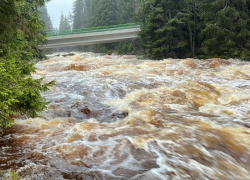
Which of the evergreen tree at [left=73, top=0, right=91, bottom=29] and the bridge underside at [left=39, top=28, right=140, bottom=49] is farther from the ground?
the evergreen tree at [left=73, top=0, right=91, bottom=29]

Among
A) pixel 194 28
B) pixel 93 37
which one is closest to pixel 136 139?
pixel 194 28

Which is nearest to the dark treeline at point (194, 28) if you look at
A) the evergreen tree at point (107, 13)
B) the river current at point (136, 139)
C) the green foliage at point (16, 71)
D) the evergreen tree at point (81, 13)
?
the river current at point (136, 139)

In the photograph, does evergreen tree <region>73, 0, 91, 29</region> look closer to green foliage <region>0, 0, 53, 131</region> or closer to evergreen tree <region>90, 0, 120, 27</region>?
evergreen tree <region>90, 0, 120, 27</region>

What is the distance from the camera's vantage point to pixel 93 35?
30422 mm

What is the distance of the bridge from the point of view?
97.4 ft

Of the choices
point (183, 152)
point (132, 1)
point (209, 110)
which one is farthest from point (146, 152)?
point (132, 1)

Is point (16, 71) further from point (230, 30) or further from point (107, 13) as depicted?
point (107, 13)

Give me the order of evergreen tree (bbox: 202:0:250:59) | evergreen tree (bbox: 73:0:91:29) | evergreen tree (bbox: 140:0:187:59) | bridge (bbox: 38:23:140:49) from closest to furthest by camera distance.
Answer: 1. evergreen tree (bbox: 202:0:250:59)
2. evergreen tree (bbox: 140:0:187:59)
3. bridge (bbox: 38:23:140:49)
4. evergreen tree (bbox: 73:0:91:29)

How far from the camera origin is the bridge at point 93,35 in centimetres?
2968

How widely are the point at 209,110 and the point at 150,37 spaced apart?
20.2 m

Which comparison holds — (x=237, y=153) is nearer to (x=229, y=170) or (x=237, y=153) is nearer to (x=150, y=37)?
(x=229, y=170)

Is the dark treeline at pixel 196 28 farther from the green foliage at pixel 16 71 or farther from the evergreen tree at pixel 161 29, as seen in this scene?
the green foliage at pixel 16 71

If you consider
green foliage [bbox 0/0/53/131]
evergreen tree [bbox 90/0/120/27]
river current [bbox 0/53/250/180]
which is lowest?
river current [bbox 0/53/250/180]

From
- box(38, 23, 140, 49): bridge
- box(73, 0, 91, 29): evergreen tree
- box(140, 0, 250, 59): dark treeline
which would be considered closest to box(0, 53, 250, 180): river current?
box(140, 0, 250, 59): dark treeline
